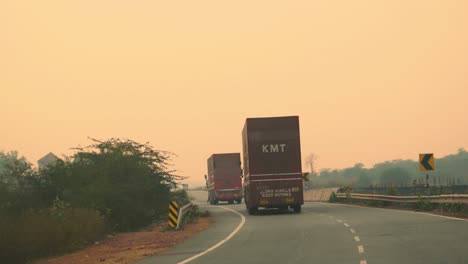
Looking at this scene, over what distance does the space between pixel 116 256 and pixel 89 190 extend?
1241cm

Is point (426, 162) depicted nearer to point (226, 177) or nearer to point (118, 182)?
point (118, 182)

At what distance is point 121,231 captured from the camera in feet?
102

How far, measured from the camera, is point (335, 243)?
18.6m

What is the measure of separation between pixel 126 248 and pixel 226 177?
38.8m

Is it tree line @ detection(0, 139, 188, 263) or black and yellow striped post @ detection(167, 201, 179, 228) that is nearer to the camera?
tree line @ detection(0, 139, 188, 263)

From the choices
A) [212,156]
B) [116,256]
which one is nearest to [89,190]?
[116,256]

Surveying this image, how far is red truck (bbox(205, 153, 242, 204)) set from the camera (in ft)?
193

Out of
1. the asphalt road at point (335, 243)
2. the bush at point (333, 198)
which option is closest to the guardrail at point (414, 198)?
the bush at point (333, 198)

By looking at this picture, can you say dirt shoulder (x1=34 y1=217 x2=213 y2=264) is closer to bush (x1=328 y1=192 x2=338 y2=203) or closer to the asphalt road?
the asphalt road

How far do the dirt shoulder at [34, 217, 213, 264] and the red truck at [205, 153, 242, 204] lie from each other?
102 feet

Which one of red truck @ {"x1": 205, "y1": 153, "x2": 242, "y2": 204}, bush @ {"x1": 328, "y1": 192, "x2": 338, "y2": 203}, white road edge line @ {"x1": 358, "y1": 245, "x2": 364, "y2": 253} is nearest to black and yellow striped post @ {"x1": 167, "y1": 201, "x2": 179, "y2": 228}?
white road edge line @ {"x1": 358, "y1": 245, "x2": 364, "y2": 253}

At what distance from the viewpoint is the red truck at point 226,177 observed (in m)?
58.7

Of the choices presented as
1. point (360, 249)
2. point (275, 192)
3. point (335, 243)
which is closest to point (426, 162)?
point (275, 192)

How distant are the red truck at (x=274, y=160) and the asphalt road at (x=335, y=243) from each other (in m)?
6.54
